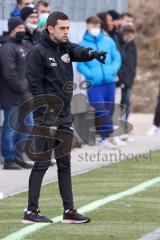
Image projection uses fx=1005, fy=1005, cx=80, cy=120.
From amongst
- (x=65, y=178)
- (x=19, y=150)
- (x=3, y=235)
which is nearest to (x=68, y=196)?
(x=65, y=178)

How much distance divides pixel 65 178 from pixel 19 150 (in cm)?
483

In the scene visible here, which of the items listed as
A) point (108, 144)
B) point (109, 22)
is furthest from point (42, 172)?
point (109, 22)

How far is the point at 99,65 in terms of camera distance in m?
17.3

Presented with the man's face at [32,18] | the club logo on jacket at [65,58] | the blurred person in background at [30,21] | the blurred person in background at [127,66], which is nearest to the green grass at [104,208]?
Result: the club logo on jacket at [65,58]

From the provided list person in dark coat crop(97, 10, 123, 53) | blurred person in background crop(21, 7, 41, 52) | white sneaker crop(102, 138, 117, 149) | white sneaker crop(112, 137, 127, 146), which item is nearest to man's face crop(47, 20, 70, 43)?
blurred person in background crop(21, 7, 41, 52)

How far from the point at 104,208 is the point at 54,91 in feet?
5.36

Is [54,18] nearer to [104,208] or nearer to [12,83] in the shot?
[104,208]

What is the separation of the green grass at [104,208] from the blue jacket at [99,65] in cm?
275

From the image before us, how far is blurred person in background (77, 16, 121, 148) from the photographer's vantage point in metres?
17.2

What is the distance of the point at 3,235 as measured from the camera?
30.8ft

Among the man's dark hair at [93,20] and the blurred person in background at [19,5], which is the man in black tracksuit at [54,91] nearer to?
the blurred person in background at [19,5]

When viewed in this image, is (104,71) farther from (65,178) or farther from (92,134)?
(65,178)

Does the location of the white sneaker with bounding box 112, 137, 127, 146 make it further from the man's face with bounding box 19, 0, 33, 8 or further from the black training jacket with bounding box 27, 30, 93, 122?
the black training jacket with bounding box 27, 30, 93, 122

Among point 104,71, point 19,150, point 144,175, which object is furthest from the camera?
point 104,71
